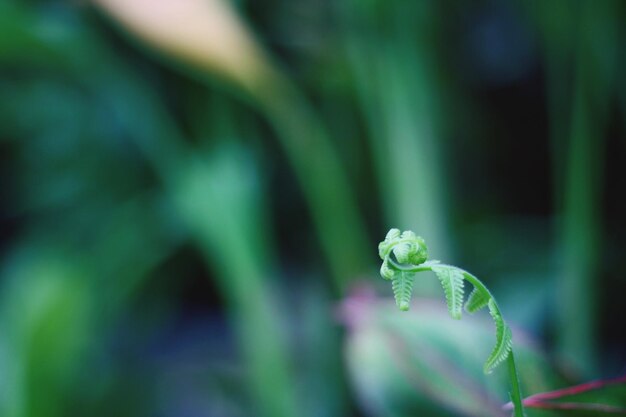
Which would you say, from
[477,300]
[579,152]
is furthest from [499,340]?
[579,152]

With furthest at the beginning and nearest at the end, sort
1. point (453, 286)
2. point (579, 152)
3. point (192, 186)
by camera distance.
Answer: point (192, 186), point (579, 152), point (453, 286)

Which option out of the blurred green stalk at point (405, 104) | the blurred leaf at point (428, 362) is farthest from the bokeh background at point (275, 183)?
the blurred leaf at point (428, 362)

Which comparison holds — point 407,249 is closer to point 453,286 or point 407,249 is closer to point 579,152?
point 453,286

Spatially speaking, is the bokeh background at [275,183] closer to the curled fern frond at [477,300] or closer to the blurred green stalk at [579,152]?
the blurred green stalk at [579,152]

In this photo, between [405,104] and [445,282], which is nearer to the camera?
[445,282]

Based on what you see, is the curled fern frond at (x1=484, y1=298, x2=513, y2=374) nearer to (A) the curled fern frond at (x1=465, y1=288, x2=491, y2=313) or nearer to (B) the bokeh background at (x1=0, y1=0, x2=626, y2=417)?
(A) the curled fern frond at (x1=465, y1=288, x2=491, y2=313)

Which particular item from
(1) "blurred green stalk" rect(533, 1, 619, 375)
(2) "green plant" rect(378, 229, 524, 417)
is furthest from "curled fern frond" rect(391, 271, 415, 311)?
(1) "blurred green stalk" rect(533, 1, 619, 375)

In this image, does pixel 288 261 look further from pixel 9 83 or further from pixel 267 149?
pixel 9 83

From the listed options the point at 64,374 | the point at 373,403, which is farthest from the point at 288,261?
the point at 373,403
